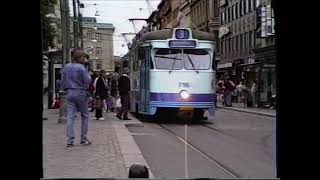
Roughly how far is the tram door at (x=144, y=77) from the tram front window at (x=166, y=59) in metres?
0.38

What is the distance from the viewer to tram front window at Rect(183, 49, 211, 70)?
16.0 metres

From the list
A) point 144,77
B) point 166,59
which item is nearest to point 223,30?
point 166,59

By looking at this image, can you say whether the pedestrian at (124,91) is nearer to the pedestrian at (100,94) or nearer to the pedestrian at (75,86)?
the pedestrian at (100,94)

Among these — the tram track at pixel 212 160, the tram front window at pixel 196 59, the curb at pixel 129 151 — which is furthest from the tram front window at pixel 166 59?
the curb at pixel 129 151

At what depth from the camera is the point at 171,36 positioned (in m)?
15.0

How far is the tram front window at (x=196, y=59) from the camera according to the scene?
631 inches

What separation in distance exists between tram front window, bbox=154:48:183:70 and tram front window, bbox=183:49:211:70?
0.58 feet

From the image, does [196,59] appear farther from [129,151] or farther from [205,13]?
[205,13]
